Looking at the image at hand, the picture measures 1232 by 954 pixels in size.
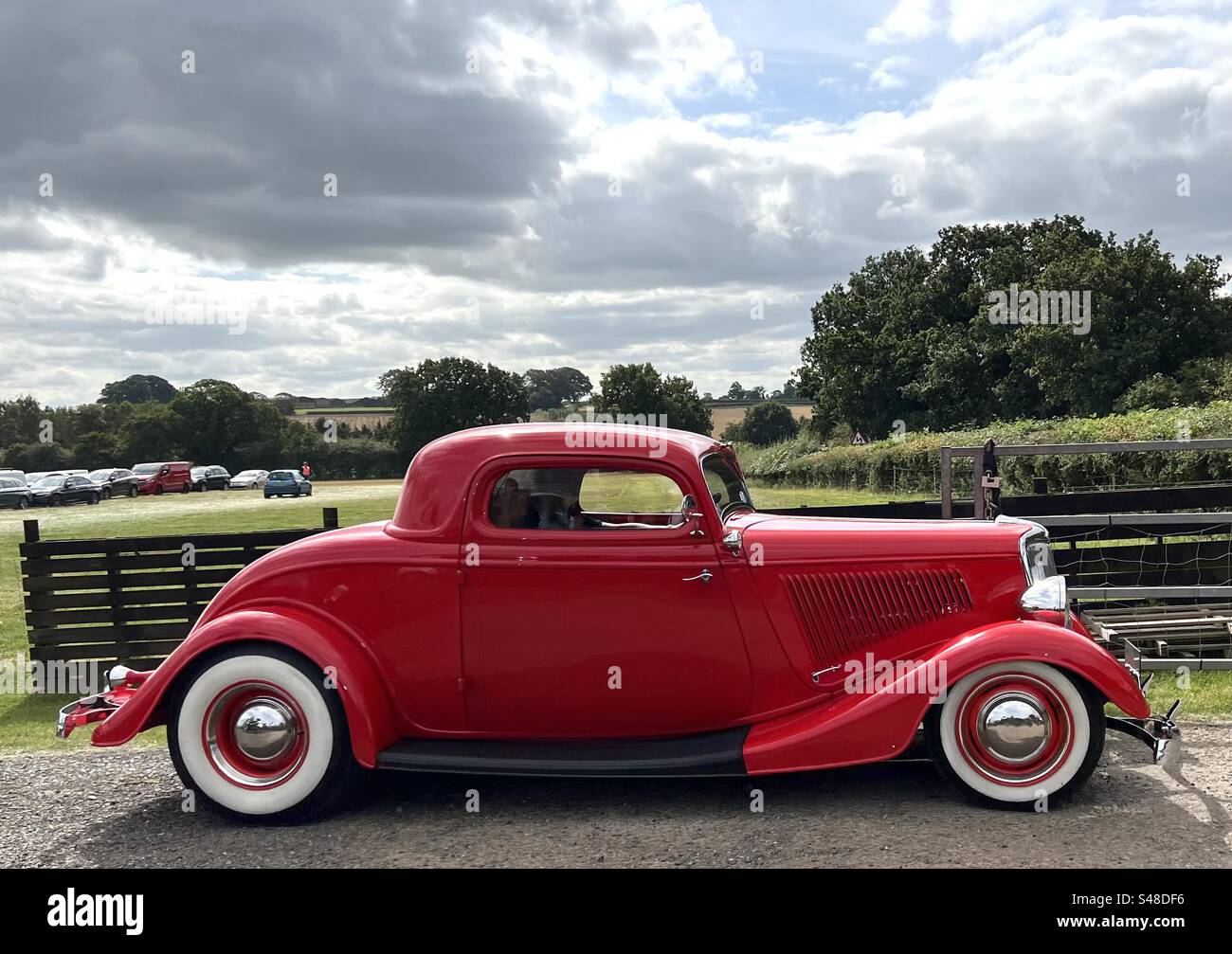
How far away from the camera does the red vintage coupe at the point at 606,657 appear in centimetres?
489

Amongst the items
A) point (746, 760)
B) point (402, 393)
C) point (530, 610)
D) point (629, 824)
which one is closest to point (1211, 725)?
point (746, 760)

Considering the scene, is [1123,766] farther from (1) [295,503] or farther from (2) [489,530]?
(1) [295,503]

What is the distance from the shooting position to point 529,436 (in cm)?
539

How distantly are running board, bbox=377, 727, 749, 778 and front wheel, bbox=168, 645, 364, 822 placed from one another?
304 mm

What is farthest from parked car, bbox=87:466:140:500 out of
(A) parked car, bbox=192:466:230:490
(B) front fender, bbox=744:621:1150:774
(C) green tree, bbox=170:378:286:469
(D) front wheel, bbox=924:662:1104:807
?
(D) front wheel, bbox=924:662:1104:807

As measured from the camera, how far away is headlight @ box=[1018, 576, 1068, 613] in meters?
5.09

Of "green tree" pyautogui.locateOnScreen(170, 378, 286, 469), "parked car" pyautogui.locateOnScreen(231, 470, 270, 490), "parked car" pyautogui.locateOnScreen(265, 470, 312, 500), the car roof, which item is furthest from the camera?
"green tree" pyautogui.locateOnScreen(170, 378, 286, 469)

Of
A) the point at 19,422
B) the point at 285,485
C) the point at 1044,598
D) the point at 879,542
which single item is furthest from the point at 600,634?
the point at 19,422

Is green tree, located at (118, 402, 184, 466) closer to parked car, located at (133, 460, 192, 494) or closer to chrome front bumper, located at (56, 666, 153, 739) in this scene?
parked car, located at (133, 460, 192, 494)

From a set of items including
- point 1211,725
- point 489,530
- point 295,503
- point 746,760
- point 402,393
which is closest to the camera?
point 746,760

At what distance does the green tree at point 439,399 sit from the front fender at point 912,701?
7060 cm

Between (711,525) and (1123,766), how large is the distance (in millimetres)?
2694

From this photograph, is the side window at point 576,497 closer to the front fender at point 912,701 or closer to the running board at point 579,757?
the running board at point 579,757

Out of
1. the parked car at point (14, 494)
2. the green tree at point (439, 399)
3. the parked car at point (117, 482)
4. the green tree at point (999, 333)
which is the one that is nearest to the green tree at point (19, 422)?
the green tree at point (439, 399)
